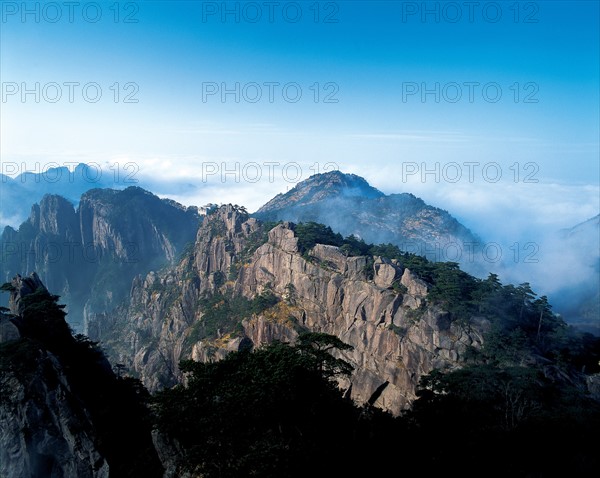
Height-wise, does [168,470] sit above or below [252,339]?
above

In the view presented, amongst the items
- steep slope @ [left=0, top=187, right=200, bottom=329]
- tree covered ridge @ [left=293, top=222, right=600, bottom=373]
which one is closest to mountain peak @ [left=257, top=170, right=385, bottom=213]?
steep slope @ [left=0, top=187, right=200, bottom=329]

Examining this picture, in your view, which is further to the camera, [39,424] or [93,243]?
[93,243]

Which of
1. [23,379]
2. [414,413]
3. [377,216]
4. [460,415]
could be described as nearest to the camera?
[23,379]

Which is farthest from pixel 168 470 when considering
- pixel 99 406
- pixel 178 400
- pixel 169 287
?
pixel 169 287

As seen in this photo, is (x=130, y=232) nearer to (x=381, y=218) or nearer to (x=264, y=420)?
(x=381, y=218)

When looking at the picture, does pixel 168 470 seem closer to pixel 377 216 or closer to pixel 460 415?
pixel 460 415

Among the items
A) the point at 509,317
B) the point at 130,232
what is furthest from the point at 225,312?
the point at 130,232

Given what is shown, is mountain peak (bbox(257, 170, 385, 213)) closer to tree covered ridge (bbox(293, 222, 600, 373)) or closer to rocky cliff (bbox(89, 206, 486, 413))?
rocky cliff (bbox(89, 206, 486, 413))
